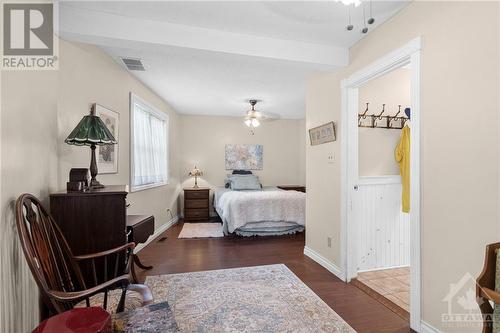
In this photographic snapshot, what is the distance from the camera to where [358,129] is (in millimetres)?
2783

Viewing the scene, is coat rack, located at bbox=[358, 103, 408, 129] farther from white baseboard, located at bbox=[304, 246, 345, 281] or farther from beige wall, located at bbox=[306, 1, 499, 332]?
white baseboard, located at bbox=[304, 246, 345, 281]

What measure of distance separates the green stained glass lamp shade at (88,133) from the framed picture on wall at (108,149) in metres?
0.82

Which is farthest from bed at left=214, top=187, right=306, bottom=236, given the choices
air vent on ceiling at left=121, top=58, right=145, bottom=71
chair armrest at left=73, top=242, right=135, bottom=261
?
chair armrest at left=73, top=242, right=135, bottom=261

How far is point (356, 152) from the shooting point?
2.65 metres

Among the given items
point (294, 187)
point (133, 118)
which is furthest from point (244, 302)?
point (294, 187)

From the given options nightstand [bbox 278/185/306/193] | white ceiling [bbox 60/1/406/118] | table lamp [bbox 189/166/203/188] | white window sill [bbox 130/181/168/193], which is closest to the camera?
white ceiling [bbox 60/1/406/118]

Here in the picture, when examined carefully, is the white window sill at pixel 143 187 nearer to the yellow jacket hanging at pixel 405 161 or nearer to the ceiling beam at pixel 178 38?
the ceiling beam at pixel 178 38

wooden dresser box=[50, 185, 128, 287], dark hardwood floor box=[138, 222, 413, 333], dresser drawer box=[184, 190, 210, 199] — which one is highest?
wooden dresser box=[50, 185, 128, 287]

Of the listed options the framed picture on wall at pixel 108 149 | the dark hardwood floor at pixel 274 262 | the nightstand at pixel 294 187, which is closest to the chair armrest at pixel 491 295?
the dark hardwood floor at pixel 274 262

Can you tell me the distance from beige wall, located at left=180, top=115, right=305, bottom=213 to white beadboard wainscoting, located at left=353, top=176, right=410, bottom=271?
3.63 metres

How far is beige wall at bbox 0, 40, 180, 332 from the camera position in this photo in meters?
1.31

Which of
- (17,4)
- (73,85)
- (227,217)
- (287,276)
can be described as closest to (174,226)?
(227,217)

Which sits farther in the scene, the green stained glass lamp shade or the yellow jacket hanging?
the yellow jacket hanging

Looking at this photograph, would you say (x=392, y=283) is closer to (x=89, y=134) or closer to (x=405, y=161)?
(x=405, y=161)
